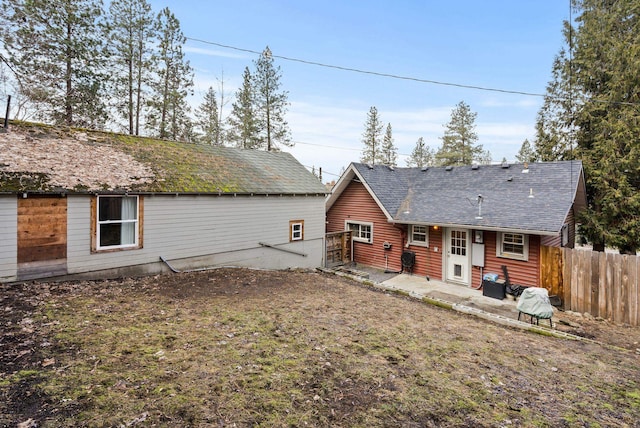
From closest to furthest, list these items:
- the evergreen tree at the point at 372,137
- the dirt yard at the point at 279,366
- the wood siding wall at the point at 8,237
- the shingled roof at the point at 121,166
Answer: the dirt yard at the point at 279,366 < the wood siding wall at the point at 8,237 < the shingled roof at the point at 121,166 < the evergreen tree at the point at 372,137

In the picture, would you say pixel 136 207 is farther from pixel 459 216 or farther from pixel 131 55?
pixel 131 55

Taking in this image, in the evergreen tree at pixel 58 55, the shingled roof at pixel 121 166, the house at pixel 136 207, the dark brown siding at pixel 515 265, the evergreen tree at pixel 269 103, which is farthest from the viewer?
the evergreen tree at pixel 269 103

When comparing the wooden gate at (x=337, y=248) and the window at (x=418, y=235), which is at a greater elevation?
the window at (x=418, y=235)

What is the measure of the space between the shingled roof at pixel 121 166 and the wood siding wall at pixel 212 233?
43 centimetres

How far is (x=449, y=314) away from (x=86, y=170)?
1074cm

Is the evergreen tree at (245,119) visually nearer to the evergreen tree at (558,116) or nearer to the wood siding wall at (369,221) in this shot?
the wood siding wall at (369,221)

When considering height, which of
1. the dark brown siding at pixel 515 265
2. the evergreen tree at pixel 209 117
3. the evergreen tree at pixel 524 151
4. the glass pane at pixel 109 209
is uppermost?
the evergreen tree at pixel 524 151

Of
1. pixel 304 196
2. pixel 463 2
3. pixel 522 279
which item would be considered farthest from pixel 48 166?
pixel 463 2

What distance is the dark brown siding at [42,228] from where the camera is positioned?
24.0ft

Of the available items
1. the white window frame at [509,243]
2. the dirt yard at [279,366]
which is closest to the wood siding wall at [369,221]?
the white window frame at [509,243]

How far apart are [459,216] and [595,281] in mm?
4506

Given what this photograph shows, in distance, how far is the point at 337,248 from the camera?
15758 mm

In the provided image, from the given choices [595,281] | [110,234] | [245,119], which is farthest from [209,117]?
[595,281]

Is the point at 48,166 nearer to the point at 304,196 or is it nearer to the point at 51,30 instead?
the point at 51,30
